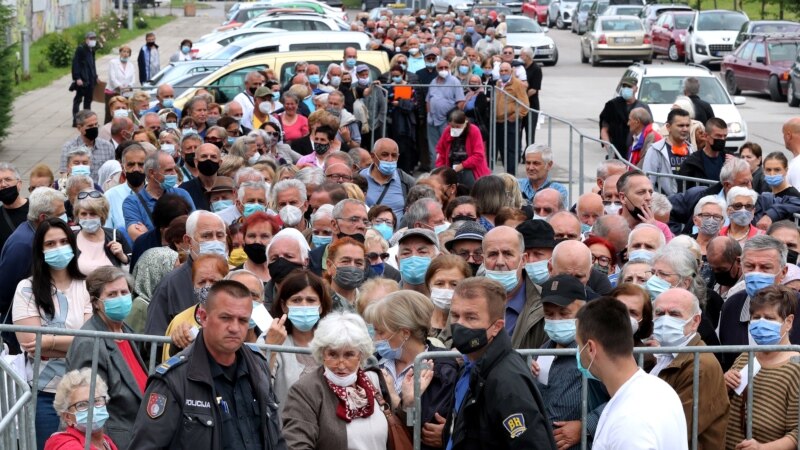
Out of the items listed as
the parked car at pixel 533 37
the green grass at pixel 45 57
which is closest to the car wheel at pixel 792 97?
the parked car at pixel 533 37

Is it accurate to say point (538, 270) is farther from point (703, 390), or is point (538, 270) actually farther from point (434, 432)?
point (434, 432)

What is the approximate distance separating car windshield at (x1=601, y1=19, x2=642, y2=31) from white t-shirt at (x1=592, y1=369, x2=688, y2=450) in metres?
39.3

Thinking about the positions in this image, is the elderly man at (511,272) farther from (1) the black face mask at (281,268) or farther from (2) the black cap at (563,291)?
(1) the black face mask at (281,268)

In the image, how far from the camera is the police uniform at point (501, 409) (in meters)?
6.09

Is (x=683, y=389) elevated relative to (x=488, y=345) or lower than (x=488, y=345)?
lower

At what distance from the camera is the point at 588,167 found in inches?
906

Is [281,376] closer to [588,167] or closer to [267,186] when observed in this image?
[267,186]

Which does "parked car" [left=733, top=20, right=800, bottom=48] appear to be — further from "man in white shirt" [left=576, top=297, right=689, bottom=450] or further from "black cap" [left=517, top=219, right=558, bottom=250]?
"man in white shirt" [left=576, top=297, right=689, bottom=450]

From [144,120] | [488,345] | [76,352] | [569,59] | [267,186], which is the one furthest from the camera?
[569,59]

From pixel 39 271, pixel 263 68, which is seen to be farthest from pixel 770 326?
pixel 263 68

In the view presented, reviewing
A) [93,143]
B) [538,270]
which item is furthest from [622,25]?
[538,270]

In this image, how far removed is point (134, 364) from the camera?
7977 mm

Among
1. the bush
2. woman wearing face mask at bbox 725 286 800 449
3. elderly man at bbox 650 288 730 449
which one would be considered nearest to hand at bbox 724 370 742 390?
woman wearing face mask at bbox 725 286 800 449

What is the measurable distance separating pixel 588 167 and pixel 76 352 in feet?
52.3
